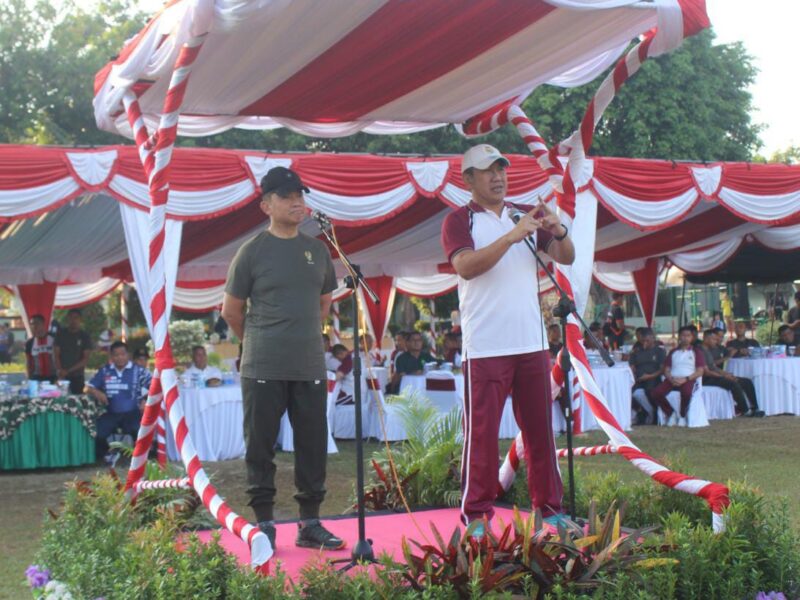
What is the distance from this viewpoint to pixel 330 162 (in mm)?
10406

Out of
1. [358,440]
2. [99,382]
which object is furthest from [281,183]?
[99,382]

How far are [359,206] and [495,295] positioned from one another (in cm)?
620

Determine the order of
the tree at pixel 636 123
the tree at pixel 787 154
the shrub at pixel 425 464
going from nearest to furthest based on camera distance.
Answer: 1. the shrub at pixel 425 464
2. the tree at pixel 636 123
3. the tree at pixel 787 154

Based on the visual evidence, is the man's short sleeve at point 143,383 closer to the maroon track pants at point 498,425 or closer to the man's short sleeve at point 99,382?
the man's short sleeve at point 99,382

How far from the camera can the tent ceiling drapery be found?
30.1 feet

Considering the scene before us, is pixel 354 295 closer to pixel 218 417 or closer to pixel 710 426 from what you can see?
pixel 218 417

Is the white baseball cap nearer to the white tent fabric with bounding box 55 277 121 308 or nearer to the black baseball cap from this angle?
the black baseball cap

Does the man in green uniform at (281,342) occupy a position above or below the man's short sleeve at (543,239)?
below

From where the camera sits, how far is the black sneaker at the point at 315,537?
4.59 m

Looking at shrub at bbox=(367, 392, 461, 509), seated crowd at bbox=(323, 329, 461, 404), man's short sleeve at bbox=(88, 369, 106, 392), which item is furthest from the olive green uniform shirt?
seated crowd at bbox=(323, 329, 461, 404)

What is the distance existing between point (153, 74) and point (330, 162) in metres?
5.52

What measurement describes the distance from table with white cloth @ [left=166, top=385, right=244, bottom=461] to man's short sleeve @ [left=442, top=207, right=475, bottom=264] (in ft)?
21.9

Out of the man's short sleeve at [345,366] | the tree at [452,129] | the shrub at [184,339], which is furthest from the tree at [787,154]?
the man's short sleeve at [345,366]

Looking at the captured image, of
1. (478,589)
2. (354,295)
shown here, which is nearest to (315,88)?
(354,295)
